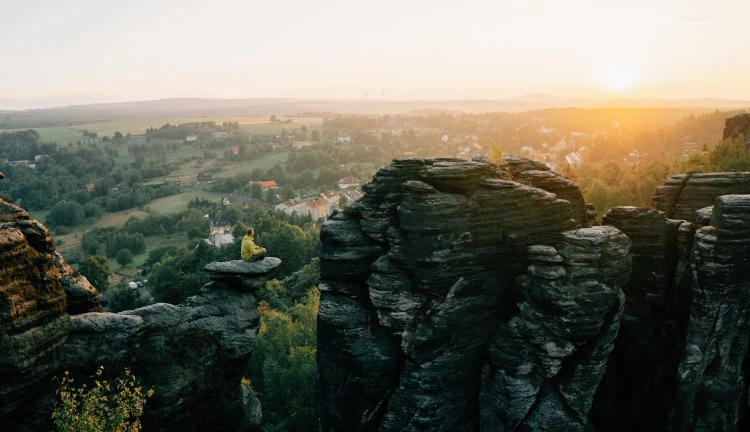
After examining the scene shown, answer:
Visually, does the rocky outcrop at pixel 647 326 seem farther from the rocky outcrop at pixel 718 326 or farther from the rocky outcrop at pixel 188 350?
the rocky outcrop at pixel 188 350

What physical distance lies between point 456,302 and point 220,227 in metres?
121

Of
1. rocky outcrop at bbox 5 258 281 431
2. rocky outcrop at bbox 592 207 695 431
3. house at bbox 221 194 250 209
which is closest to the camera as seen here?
rocky outcrop at bbox 5 258 281 431

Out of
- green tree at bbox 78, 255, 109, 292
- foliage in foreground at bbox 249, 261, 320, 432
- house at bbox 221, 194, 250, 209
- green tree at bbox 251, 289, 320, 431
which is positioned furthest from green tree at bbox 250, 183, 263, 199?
green tree at bbox 251, 289, 320, 431

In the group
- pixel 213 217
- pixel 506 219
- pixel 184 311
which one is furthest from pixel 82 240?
pixel 506 219

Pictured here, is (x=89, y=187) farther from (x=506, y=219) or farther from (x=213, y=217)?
(x=506, y=219)

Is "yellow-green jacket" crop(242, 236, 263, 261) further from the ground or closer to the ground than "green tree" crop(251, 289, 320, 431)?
further from the ground

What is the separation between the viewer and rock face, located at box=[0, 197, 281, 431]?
50.2ft

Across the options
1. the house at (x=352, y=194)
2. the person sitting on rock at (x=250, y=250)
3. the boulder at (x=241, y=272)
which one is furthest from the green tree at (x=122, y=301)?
the house at (x=352, y=194)

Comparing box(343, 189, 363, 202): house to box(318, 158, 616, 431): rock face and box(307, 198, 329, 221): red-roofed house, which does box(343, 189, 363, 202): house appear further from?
box(318, 158, 616, 431): rock face

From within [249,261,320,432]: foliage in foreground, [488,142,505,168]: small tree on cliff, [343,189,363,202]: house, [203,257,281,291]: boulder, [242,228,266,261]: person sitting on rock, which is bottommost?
[343,189,363,202]: house

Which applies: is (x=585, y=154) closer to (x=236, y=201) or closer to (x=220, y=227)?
(x=220, y=227)

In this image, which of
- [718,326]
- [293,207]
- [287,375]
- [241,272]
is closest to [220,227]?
[293,207]

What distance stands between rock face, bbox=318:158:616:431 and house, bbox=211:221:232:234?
11491cm

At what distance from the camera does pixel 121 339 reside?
58.2ft
